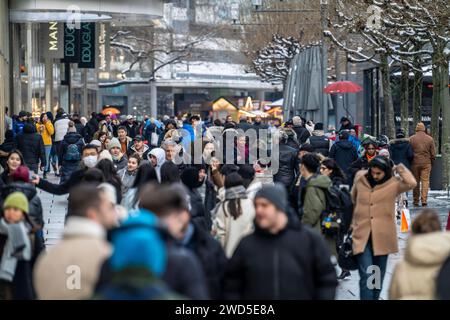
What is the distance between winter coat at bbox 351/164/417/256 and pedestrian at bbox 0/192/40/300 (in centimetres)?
326

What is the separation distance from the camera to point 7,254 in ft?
33.1

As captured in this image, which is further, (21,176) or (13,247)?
(21,176)

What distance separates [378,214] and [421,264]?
14.8ft

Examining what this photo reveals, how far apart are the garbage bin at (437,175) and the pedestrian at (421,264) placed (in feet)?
61.1

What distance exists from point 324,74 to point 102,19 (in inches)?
268

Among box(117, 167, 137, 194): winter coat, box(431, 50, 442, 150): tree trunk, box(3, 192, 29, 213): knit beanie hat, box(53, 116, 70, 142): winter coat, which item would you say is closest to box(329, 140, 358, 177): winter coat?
box(431, 50, 442, 150): tree trunk

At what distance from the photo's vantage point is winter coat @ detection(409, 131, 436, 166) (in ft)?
76.8

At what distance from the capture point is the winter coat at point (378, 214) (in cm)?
1175

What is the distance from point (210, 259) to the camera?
7.95m

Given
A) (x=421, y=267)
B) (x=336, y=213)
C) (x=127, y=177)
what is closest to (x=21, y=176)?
(x=336, y=213)

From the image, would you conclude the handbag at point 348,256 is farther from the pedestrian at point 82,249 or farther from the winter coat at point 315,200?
the pedestrian at point 82,249

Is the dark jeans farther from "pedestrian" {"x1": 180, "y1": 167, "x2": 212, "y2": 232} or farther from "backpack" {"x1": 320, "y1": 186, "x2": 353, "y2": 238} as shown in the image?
"pedestrian" {"x1": 180, "y1": 167, "x2": 212, "y2": 232}

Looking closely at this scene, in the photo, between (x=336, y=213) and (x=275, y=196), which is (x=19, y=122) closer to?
(x=336, y=213)
